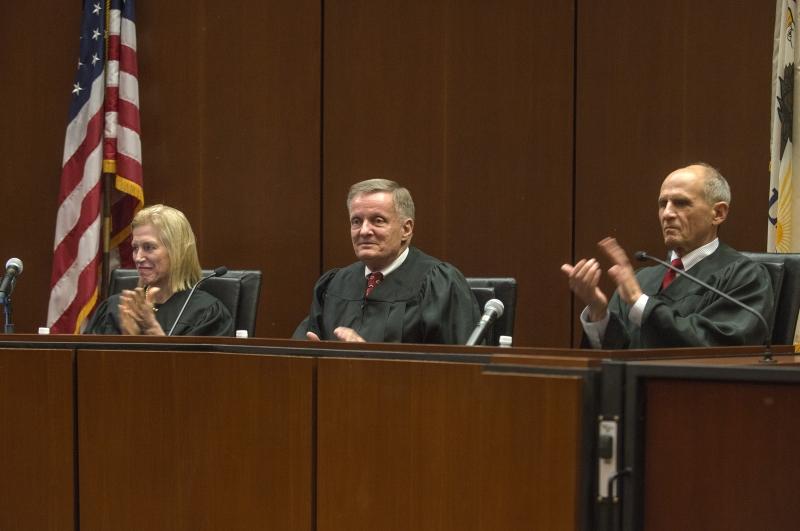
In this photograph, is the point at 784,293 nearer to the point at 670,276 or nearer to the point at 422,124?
the point at 670,276

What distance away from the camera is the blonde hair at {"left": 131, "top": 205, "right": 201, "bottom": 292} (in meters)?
4.71

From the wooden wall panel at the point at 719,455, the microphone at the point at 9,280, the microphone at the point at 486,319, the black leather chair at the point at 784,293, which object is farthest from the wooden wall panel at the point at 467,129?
the wooden wall panel at the point at 719,455

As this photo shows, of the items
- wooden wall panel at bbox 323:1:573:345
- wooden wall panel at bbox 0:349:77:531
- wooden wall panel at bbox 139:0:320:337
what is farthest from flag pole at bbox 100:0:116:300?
wooden wall panel at bbox 0:349:77:531

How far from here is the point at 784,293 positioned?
3.98 m

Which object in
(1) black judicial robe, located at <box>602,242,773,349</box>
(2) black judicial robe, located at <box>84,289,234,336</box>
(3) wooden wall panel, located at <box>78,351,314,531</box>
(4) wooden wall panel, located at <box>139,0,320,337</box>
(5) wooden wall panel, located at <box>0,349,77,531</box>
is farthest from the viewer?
(4) wooden wall panel, located at <box>139,0,320,337</box>

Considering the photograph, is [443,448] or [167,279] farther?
[167,279]

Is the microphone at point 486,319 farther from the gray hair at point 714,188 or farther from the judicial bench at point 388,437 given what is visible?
the gray hair at point 714,188

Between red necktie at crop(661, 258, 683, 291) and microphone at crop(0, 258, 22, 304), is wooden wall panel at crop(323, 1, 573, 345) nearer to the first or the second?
red necktie at crop(661, 258, 683, 291)

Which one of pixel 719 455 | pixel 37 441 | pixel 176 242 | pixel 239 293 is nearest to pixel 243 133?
pixel 176 242

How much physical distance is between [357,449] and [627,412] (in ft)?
2.22

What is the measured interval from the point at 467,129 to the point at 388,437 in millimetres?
3354

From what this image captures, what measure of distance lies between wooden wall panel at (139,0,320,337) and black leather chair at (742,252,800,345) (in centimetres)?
270

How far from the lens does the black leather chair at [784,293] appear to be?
12.9ft

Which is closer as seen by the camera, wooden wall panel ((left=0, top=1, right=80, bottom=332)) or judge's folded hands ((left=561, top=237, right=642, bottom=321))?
judge's folded hands ((left=561, top=237, right=642, bottom=321))
